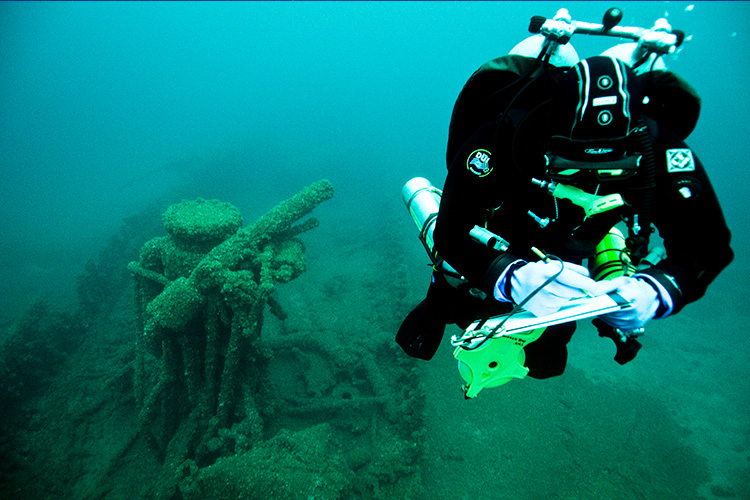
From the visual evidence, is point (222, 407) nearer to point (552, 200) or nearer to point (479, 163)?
point (479, 163)

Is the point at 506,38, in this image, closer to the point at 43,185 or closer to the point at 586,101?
the point at 43,185

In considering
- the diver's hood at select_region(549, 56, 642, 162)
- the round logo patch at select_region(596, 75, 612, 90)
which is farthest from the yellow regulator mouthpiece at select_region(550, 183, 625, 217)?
the round logo patch at select_region(596, 75, 612, 90)

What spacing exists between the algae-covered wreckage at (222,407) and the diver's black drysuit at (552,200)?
2.95 meters

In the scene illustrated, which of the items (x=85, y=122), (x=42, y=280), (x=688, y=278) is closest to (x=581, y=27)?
(x=688, y=278)

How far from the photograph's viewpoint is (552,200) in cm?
170

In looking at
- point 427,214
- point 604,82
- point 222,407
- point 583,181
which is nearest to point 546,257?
point 583,181

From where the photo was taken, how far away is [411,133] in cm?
6125

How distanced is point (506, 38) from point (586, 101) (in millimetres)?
176533

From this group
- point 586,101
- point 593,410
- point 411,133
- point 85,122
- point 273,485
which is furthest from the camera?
point 85,122

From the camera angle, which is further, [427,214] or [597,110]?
[427,214]

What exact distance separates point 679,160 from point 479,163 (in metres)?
0.99

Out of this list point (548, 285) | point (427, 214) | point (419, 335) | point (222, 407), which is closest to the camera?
point (548, 285)

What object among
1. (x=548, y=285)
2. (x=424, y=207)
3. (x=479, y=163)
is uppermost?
Result: (x=479, y=163)

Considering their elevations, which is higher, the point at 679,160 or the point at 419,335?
the point at 679,160
